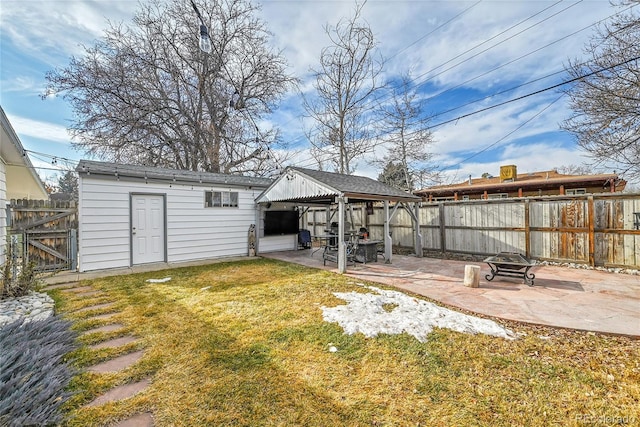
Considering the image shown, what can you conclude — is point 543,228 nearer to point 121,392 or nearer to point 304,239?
point 304,239

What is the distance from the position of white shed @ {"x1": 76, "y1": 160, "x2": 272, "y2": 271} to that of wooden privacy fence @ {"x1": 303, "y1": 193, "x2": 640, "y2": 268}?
251 inches

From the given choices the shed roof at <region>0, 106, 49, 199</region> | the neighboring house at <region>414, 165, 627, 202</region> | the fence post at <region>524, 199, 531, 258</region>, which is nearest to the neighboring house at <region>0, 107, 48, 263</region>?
the shed roof at <region>0, 106, 49, 199</region>

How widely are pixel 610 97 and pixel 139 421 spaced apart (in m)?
10.9

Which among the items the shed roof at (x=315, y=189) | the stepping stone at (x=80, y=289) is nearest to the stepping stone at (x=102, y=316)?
the stepping stone at (x=80, y=289)

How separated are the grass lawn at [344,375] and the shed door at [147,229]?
4.03m

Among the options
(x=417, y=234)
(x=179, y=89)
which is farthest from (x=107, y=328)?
(x=179, y=89)

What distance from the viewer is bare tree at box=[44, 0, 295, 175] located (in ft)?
37.4

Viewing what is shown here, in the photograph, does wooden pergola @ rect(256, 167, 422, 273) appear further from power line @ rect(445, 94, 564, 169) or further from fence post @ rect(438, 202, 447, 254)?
power line @ rect(445, 94, 564, 169)

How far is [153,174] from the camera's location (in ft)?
24.9

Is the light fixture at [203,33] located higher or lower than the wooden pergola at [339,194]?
higher

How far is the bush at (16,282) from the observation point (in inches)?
165

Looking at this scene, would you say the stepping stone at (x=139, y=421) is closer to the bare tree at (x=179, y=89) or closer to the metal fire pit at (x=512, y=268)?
the metal fire pit at (x=512, y=268)

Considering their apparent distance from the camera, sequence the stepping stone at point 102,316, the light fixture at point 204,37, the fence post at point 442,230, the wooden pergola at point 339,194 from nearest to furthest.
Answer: the stepping stone at point 102,316 < the wooden pergola at point 339,194 < the light fixture at point 204,37 < the fence post at point 442,230

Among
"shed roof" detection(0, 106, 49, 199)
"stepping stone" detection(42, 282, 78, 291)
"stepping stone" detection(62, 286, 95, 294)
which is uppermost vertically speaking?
"shed roof" detection(0, 106, 49, 199)
